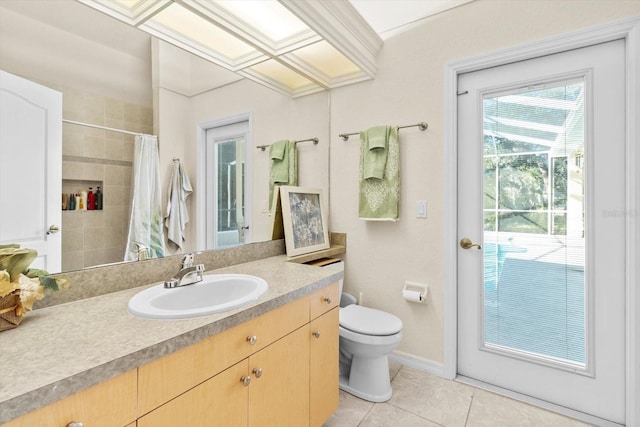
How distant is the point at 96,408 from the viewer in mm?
647

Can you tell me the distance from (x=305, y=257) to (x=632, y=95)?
1919 millimetres

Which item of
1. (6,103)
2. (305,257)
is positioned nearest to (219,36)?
(6,103)

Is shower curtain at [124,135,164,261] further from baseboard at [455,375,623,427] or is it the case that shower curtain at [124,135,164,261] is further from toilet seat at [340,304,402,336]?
baseboard at [455,375,623,427]

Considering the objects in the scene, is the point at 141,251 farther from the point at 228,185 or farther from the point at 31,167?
the point at 228,185

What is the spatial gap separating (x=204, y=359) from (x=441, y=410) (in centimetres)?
147

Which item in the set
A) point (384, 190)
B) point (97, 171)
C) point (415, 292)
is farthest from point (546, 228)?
point (97, 171)

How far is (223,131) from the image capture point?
1648 millimetres

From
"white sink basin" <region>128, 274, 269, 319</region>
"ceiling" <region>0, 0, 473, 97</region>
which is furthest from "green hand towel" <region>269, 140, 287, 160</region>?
"white sink basin" <region>128, 274, 269, 319</region>

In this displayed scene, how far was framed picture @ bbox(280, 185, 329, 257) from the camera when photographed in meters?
1.93

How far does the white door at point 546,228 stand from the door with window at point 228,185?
1381mm

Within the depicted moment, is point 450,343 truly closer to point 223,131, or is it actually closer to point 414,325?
point 414,325

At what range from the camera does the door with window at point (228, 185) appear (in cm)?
158

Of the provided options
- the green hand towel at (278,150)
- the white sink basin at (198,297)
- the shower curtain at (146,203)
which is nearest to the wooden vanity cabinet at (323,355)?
the white sink basin at (198,297)

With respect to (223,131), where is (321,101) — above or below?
above
